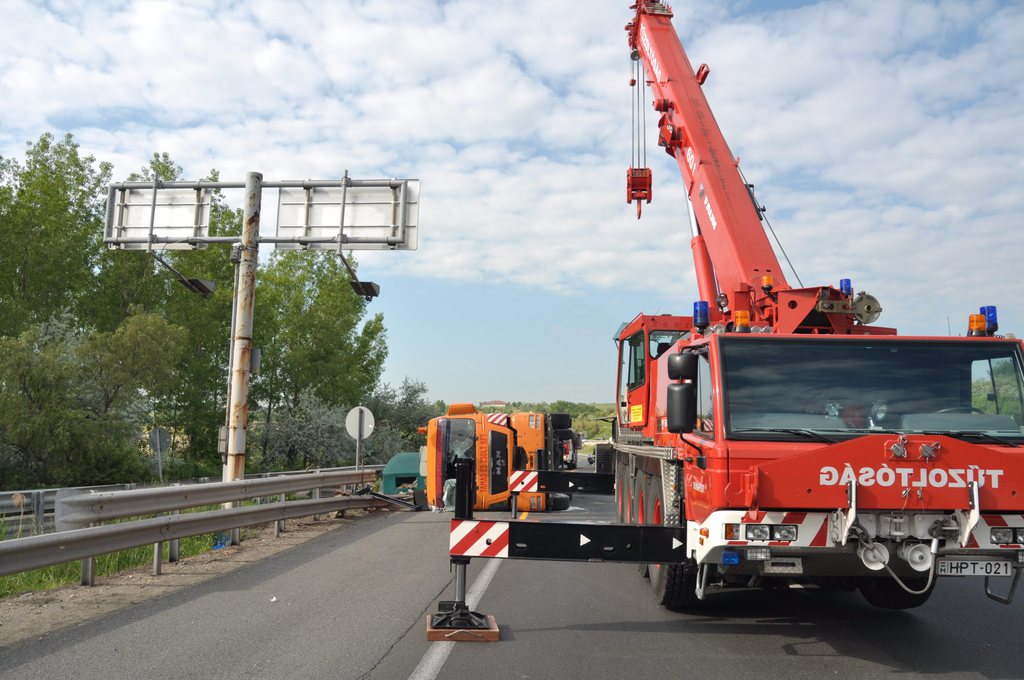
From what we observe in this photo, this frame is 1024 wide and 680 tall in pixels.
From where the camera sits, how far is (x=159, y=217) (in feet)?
55.3

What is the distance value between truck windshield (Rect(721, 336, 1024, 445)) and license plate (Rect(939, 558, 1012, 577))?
851mm

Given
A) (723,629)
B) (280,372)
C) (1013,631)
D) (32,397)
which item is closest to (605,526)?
(723,629)

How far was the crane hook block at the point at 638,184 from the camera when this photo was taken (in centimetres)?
1429

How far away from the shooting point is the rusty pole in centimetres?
1438

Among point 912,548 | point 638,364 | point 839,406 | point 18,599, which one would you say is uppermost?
point 638,364

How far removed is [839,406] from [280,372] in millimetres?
36644

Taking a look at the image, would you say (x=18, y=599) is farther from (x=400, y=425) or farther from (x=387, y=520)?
(x=400, y=425)

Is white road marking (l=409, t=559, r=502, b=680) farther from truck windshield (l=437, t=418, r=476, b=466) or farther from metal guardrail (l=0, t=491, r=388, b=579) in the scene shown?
truck windshield (l=437, t=418, r=476, b=466)

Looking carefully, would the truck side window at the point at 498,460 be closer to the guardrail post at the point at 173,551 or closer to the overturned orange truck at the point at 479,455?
the overturned orange truck at the point at 479,455

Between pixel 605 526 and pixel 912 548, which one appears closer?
pixel 912 548

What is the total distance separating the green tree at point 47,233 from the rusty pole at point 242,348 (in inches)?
715

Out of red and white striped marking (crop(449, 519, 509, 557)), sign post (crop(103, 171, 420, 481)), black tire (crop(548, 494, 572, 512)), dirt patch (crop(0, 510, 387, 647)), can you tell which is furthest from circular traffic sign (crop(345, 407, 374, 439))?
red and white striped marking (crop(449, 519, 509, 557))

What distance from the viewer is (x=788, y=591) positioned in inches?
344

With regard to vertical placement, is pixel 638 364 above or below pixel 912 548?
above
